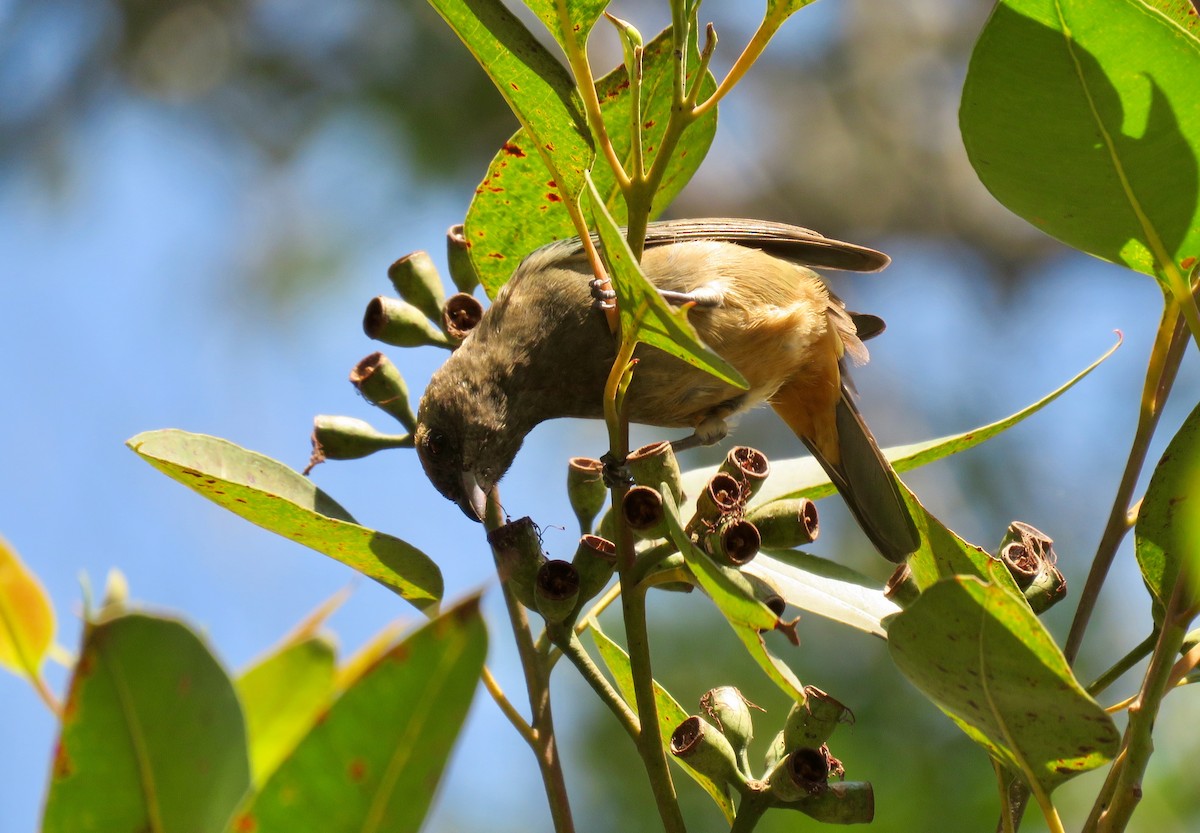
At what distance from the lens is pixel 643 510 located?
5.67 ft

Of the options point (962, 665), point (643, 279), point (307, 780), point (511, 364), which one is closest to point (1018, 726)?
point (962, 665)

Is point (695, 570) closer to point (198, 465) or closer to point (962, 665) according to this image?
point (962, 665)

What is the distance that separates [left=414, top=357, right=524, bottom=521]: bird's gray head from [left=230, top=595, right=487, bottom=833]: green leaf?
242 cm

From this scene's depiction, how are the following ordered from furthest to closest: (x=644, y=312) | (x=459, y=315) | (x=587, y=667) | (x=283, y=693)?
(x=459, y=315), (x=587, y=667), (x=644, y=312), (x=283, y=693)

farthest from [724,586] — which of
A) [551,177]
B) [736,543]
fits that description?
[551,177]

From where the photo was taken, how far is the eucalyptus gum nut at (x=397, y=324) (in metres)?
2.32

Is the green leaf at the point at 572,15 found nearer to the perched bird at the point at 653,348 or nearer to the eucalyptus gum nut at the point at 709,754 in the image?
the eucalyptus gum nut at the point at 709,754

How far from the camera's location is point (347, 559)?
1874mm

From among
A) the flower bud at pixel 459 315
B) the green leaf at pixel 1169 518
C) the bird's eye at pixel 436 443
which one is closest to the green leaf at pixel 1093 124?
the green leaf at pixel 1169 518

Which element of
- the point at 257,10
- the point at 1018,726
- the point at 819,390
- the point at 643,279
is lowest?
the point at 819,390

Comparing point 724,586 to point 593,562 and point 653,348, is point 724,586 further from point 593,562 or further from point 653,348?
point 653,348

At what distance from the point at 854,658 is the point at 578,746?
1387 mm

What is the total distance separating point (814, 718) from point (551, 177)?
1.11 meters

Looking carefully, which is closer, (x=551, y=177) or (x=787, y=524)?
(x=787, y=524)
